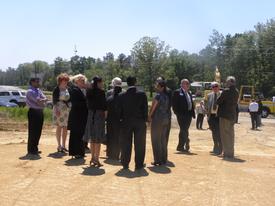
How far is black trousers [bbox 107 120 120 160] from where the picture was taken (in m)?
10.6

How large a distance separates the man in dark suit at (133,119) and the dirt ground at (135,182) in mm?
320

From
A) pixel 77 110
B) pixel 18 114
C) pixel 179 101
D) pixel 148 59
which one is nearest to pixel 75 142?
pixel 77 110

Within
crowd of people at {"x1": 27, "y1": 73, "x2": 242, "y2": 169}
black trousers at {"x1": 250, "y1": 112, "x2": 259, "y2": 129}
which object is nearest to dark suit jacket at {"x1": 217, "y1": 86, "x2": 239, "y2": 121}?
crowd of people at {"x1": 27, "y1": 73, "x2": 242, "y2": 169}

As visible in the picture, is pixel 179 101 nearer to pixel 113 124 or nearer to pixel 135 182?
pixel 113 124

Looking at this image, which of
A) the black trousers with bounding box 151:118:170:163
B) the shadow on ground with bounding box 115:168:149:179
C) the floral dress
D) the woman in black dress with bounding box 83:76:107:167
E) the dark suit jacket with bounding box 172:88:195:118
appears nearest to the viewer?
the shadow on ground with bounding box 115:168:149:179

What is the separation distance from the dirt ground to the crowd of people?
37 cm

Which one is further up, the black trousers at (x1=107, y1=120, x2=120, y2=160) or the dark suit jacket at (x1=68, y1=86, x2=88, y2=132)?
the dark suit jacket at (x1=68, y1=86, x2=88, y2=132)

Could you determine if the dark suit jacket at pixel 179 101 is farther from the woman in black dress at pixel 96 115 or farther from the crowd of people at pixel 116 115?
the woman in black dress at pixel 96 115

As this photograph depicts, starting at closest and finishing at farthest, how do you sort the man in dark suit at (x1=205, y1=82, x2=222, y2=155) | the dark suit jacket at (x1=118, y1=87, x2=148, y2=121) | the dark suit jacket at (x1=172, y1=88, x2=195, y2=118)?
the dark suit jacket at (x1=118, y1=87, x2=148, y2=121) < the dark suit jacket at (x1=172, y1=88, x2=195, y2=118) < the man in dark suit at (x1=205, y1=82, x2=222, y2=155)

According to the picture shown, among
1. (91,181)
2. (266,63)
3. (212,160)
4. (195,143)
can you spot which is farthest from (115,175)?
(266,63)

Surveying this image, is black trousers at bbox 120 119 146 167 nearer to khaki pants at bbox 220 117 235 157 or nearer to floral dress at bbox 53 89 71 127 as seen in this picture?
floral dress at bbox 53 89 71 127

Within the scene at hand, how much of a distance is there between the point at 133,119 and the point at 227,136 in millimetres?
3426

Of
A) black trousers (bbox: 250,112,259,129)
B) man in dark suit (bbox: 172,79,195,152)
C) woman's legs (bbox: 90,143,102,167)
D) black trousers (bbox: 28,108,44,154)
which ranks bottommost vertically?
black trousers (bbox: 250,112,259,129)

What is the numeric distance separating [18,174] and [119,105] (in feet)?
7.44
